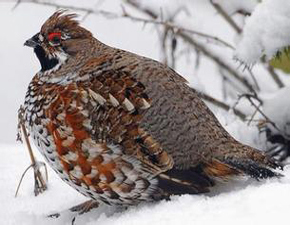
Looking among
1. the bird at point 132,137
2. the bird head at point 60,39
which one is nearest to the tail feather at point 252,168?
the bird at point 132,137

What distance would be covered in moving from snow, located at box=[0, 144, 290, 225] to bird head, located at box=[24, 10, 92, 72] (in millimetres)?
775

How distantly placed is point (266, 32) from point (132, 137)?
1.01 m

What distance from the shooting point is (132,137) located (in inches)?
177

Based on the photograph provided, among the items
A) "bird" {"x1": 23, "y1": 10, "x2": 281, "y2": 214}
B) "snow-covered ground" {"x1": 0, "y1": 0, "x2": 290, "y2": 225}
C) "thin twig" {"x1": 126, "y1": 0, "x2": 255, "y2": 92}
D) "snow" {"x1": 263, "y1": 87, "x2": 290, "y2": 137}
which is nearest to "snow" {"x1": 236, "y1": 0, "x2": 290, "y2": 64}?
"bird" {"x1": 23, "y1": 10, "x2": 281, "y2": 214}

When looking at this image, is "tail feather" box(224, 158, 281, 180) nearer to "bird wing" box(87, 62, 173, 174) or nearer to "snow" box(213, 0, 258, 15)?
"bird wing" box(87, 62, 173, 174)

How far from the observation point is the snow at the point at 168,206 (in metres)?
3.72

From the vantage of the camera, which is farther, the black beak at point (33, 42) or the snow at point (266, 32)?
the black beak at point (33, 42)

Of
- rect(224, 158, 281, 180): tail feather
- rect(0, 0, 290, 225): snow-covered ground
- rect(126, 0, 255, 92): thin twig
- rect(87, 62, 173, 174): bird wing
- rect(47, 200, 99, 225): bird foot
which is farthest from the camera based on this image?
rect(126, 0, 255, 92): thin twig

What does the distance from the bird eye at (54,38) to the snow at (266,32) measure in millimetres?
980

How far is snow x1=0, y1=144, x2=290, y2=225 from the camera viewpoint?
372 centimetres

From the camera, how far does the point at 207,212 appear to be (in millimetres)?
3877

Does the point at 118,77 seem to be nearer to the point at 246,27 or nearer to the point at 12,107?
the point at 246,27

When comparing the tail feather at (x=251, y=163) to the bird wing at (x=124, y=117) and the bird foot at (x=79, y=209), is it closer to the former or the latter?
the bird wing at (x=124, y=117)

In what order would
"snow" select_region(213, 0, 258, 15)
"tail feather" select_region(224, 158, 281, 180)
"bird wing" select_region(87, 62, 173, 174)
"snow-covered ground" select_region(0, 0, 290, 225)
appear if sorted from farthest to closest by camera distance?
"snow" select_region(213, 0, 258, 15), "bird wing" select_region(87, 62, 173, 174), "tail feather" select_region(224, 158, 281, 180), "snow-covered ground" select_region(0, 0, 290, 225)
